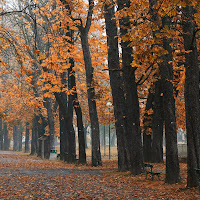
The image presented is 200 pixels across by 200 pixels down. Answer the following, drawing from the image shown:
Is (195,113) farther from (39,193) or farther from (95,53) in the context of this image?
(95,53)

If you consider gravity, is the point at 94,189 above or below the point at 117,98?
below

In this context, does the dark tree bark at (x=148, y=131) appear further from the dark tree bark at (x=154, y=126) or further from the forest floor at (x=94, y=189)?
the forest floor at (x=94, y=189)

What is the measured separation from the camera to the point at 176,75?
21.2 metres

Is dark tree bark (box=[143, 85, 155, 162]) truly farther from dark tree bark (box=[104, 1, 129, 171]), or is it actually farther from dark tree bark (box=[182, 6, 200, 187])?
dark tree bark (box=[182, 6, 200, 187])

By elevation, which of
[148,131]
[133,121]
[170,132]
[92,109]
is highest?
[92,109]

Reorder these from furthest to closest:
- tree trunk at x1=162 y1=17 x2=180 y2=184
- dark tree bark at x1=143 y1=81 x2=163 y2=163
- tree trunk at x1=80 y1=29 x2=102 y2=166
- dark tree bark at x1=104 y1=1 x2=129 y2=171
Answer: dark tree bark at x1=143 y1=81 x2=163 y2=163 → tree trunk at x1=80 y1=29 x2=102 y2=166 → dark tree bark at x1=104 y1=1 x2=129 y2=171 → tree trunk at x1=162 y1=17 x2=180 y2=184

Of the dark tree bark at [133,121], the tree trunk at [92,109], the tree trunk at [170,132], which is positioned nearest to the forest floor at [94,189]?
the tree trunk at [170,132]

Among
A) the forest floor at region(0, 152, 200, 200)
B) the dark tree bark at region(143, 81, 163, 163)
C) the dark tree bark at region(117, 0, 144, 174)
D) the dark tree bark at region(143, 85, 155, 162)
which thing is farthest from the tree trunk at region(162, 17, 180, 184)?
the dark tree bark at region(143, 85, 155, 162)

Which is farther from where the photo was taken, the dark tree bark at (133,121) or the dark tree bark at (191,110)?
the dark tree bark at (133,121)

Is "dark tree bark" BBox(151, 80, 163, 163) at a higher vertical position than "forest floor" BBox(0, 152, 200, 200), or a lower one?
higher

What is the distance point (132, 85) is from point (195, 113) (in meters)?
4.93

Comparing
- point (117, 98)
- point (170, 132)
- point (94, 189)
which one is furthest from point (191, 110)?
point (117, 98)

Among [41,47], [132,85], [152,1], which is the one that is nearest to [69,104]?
[41,47]

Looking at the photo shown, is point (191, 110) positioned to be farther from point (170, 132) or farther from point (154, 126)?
point (154, 126)
